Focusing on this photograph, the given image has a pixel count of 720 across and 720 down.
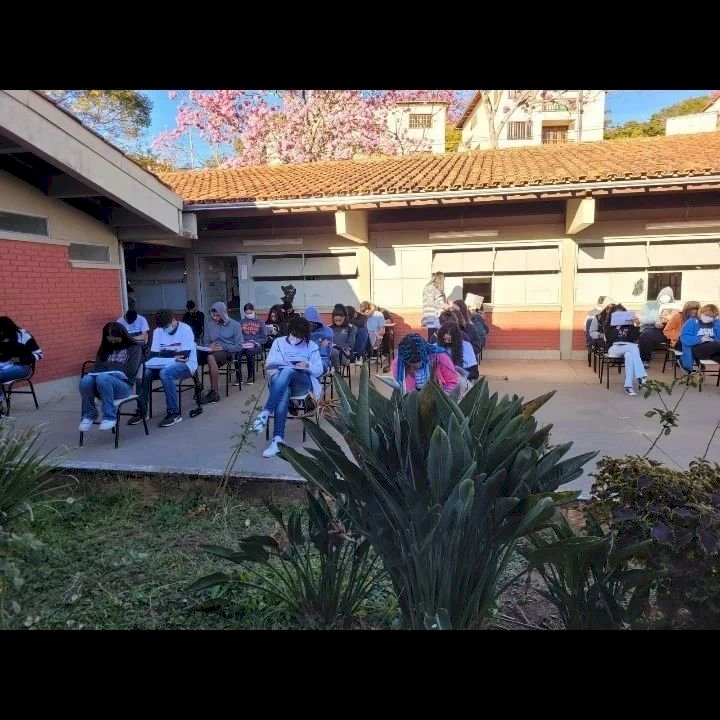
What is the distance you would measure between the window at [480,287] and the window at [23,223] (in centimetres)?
730

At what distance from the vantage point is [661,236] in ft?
32.2

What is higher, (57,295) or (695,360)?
(57,295)

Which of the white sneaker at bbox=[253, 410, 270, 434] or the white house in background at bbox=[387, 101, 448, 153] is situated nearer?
the white sneaker at bbox=[253, 410, 270, 434]

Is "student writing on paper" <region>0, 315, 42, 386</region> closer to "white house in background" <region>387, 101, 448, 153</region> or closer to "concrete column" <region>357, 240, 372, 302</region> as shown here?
"concrete column" <region>357, 240, 372, 302</region>

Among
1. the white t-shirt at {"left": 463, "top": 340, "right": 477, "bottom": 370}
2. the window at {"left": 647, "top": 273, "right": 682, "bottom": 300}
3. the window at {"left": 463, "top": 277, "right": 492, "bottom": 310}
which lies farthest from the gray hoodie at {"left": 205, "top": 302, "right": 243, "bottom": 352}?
the window at {"left": 647, "top": 273, "right": 682, "bottom": 300}

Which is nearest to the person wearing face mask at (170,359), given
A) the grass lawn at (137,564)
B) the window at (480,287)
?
the grass lawn at (137,564)

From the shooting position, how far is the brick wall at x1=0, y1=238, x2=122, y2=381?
7012 mm

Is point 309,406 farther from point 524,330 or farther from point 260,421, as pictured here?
point 524,330

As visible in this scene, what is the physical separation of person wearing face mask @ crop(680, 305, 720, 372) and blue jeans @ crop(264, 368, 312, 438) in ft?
17.5
